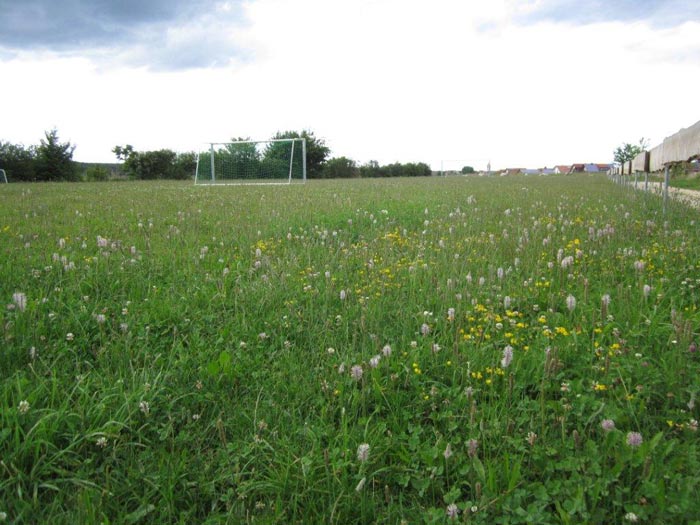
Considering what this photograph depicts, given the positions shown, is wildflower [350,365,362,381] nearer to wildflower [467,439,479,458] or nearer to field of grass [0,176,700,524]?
field of grass [0,176,700,524]

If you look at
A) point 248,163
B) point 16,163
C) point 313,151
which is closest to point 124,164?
point 16,163

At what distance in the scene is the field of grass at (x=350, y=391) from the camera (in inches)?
67.4

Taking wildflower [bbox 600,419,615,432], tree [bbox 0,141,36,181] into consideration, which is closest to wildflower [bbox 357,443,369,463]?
wildflower [bbox 600,419,615,432]

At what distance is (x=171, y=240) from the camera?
5699 mm

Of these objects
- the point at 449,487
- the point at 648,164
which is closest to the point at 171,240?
the point at 449,487

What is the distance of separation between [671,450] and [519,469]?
2.14ft

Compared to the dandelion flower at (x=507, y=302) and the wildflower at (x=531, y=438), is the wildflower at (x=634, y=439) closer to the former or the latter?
the wildflower at (x=531, y=438)

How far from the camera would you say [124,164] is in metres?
45.4

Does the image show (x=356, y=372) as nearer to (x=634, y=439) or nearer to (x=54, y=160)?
(x=634, y=439)

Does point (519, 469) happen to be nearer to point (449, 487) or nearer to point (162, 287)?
point (449, 487)

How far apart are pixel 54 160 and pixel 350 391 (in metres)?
48.9

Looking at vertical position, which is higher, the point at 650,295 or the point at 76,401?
the point at 650,295

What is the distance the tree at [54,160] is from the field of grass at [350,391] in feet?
146

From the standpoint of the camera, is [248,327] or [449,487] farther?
[248,327]
